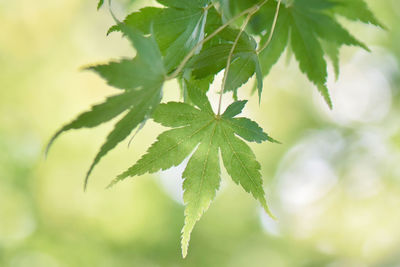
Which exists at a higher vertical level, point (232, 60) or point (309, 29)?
point (232, 60)

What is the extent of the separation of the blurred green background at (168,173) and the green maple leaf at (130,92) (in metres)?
5.25

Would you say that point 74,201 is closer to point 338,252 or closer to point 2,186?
point 2,186

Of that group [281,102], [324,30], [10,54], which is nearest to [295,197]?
[281,102]

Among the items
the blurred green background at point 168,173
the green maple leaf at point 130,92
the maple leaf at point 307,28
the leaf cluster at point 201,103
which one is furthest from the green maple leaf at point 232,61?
the blurred green background at point 168,173

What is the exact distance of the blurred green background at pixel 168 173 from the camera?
20.2 ft

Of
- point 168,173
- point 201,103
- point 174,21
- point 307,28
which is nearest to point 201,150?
point 201,103

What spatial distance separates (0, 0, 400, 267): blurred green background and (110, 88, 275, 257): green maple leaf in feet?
16.3

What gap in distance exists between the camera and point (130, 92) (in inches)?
25.2

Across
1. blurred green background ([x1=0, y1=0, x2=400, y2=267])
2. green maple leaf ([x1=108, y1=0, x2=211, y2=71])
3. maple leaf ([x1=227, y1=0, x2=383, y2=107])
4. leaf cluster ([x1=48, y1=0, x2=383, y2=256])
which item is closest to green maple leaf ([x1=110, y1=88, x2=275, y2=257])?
leaf cluster ([x1=48, y1=0, x2=383, y2=256])

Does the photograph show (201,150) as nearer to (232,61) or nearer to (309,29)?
(232,61)

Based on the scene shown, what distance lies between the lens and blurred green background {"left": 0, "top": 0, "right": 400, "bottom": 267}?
6.16m

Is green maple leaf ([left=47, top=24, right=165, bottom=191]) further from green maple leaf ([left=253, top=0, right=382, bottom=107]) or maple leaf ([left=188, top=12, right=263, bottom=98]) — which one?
green maple leaf ([left=253, top=0, right=382, bottom=107])

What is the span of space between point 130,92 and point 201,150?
0.32m

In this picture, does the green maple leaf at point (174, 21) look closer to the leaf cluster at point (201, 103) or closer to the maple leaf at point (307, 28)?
the leaf cluster at point (201, 103)
